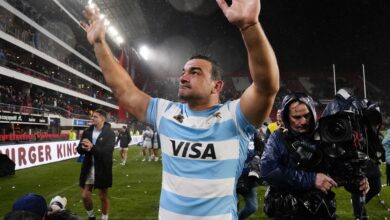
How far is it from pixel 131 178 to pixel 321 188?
33.5 ft

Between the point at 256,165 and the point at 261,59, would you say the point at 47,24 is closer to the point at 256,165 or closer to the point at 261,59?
the point at 256,165

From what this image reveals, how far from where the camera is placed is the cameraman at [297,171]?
2.82 meters

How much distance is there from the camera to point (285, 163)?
309cm

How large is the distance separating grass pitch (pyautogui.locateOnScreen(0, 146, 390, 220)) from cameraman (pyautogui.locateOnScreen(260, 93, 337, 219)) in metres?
4.16

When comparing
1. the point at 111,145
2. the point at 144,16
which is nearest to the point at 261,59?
the point at 111,145

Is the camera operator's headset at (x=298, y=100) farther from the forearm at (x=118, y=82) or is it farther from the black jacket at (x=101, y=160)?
the black jacket at (x=101, y=160)

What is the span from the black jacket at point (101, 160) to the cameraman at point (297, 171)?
4086mm

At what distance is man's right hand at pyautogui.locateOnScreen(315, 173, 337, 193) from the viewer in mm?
2686

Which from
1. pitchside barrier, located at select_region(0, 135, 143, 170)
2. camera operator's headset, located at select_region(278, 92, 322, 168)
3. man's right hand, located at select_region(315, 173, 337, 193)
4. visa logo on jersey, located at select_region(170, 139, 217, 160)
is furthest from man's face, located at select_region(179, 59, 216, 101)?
pitchside barrier, located at select_region(0, 135, 143, 170)

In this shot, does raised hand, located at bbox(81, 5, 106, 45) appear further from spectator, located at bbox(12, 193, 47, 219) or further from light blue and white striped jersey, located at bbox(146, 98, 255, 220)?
spectator, located at bbox(12, 193, 47, 219)

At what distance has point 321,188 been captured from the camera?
2717mm

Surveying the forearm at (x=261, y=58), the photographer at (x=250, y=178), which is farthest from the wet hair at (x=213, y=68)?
the photographer at (x=250, y=178)

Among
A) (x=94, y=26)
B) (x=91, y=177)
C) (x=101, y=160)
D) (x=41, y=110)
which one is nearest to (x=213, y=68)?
(x=94, y=26)

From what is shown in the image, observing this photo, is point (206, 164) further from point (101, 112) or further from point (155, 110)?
point (101, 112)
